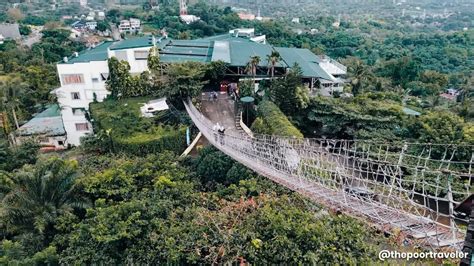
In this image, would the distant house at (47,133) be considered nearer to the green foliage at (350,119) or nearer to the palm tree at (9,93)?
the palm tree at (9,93)

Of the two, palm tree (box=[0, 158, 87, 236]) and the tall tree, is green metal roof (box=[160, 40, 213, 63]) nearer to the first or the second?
the tall tree

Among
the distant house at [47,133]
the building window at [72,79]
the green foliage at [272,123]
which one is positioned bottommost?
the distant house at [47,133]

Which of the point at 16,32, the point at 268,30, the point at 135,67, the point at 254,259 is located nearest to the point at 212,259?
the point at 254,259

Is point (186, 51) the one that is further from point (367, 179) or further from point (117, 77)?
point (367, 179)

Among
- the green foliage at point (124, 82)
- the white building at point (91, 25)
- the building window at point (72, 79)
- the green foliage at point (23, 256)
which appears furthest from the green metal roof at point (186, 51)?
the white building at point (91, 25)

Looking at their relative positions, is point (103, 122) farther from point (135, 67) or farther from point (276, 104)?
point (276, 104)

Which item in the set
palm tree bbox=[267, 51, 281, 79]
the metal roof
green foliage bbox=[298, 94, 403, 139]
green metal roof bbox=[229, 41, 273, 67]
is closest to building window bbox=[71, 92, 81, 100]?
the metal roof
